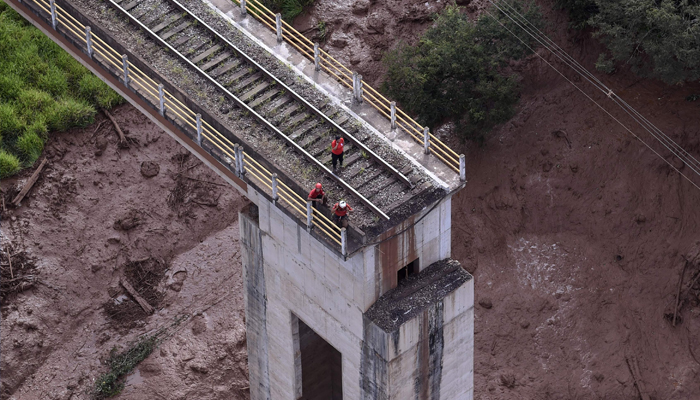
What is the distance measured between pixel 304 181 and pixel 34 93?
23493 millimetres

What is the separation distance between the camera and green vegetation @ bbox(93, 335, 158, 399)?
48812mm

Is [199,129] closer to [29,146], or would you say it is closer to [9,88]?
[29,146]

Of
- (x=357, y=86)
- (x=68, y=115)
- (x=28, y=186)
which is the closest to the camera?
(x=357, y=86)

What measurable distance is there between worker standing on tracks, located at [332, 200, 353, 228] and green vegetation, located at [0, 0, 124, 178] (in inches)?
932

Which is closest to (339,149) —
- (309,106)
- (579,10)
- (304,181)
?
(304,181)

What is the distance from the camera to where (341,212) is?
34.6 metres

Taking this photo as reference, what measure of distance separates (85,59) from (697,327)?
26.8m

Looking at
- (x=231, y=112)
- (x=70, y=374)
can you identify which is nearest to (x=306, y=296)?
(x=231, y=112)

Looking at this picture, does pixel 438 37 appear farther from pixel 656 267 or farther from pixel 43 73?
pixel 43 73

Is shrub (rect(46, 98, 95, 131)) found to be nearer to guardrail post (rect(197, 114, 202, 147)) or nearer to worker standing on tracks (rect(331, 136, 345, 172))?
guardrail post (rect(197, 114, 202, 147))

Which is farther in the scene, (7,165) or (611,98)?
(7,165)

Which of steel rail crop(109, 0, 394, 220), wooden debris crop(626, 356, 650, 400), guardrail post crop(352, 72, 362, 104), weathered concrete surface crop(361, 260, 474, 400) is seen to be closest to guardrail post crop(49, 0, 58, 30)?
steel rail crop(109, 0, 394, 220)

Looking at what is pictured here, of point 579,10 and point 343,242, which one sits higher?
point 579,10

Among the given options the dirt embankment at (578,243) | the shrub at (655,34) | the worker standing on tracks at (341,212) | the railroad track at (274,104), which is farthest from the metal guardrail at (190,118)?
the shrub at (655,34)
